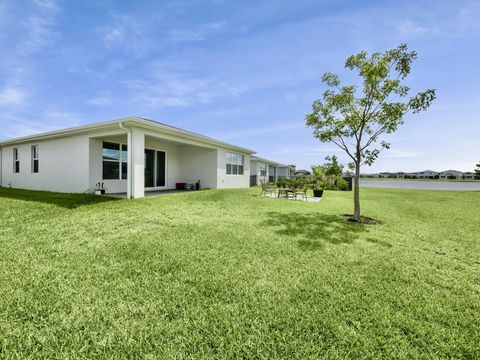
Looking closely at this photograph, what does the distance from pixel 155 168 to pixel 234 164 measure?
6.20 meters

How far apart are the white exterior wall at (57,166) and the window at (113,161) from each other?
94 cm

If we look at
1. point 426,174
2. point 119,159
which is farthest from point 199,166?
point 426,174

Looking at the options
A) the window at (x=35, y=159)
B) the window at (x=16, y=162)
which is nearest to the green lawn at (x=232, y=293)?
the window at (x=35, y=159)

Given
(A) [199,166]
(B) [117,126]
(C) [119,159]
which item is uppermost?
(B) [117,126]

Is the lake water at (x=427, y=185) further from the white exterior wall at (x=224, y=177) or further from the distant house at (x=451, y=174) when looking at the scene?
the distant house at (x=451, y=174)

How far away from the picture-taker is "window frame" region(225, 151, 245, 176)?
17.1 m

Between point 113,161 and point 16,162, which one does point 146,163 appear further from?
point 16,162

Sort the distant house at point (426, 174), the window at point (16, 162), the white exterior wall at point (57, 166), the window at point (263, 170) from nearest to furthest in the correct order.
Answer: the white exterior wall at point (57, 166) < the window at point (16, 162) < the window at point (263, 170) < the distant house at point (426, 174)

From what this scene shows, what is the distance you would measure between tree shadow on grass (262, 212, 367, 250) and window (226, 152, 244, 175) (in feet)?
31.2

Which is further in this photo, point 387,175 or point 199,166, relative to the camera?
point 387,175

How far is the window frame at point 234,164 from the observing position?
1711 centimetres

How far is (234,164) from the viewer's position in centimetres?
1798

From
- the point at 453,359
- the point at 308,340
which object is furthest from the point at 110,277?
the point at 453,359

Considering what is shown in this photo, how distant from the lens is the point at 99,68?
12.2 metres
